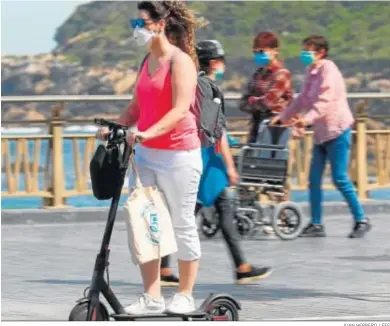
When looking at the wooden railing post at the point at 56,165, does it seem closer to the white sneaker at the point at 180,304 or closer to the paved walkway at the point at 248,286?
the paved walkway at the point at 248,286

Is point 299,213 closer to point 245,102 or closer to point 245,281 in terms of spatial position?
point 245,102

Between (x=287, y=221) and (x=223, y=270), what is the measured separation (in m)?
2.59

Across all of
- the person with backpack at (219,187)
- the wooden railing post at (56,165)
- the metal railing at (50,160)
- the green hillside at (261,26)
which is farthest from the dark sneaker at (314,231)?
the green hillside at (261,26)

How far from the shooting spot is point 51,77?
71.7 meters

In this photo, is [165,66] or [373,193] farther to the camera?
[373,193]

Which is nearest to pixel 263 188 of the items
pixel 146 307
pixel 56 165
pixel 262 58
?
pixel 262 58

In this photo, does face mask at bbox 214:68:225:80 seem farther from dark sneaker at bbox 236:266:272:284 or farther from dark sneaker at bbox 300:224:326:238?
dark sneaker at bbox 300:224:326:238

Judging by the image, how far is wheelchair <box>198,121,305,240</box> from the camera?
559 inches

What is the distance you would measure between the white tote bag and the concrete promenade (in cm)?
99

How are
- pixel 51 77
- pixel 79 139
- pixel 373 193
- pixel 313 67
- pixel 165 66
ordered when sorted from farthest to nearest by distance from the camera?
pixel 51 77, pixel 373 193, pixel 79 139, pixel 313 67, pixel 165 66

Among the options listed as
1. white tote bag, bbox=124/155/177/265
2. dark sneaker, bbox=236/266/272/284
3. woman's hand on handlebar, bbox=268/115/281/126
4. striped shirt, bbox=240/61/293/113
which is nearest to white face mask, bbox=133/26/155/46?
white tote bag, bbox=124/155/177/265

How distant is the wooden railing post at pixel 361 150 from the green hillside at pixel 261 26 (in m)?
13.6

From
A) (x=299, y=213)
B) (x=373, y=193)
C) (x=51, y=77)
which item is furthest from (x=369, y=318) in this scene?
(x=51, y=77)

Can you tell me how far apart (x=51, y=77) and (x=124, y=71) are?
16.3 feet
